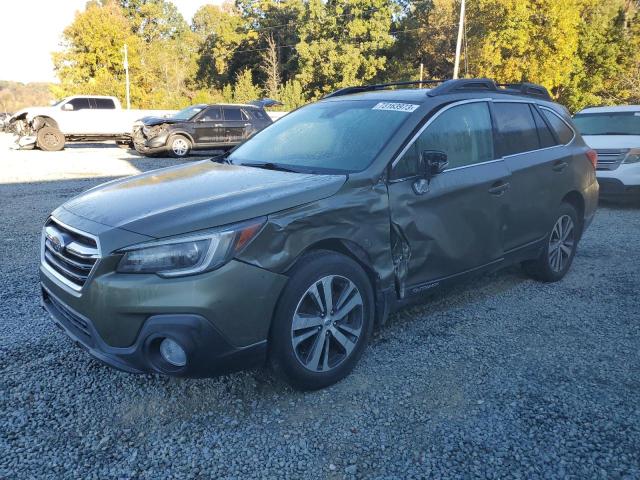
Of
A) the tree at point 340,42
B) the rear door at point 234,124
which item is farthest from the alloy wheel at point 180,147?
the tree at point 340,42

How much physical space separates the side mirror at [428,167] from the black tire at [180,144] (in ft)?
41.6

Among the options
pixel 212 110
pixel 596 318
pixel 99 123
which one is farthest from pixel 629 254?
pixel 99 123

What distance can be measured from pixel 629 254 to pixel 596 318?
7.58 feet

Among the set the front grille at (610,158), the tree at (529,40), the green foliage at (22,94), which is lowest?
the front grille at (610,158)

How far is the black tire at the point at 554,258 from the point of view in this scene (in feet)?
14.8

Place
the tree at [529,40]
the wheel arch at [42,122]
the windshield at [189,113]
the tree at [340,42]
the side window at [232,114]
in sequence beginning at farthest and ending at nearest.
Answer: the tree at [340,42] → the tree at [529,40] → the wheel arch at [42,122] → the side window at [232,114] → the windshield at [189,113]

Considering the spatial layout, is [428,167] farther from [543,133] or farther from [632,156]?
[632,156]

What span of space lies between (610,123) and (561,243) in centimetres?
582

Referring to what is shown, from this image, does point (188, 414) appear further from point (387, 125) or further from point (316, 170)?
point (387, 125)

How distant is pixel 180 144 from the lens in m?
14.9

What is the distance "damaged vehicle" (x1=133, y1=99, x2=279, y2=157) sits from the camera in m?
14.7

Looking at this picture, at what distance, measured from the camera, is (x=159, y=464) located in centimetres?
231

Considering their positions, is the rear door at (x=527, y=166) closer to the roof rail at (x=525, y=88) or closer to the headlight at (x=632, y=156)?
the roof rail at (x=525, y=88)

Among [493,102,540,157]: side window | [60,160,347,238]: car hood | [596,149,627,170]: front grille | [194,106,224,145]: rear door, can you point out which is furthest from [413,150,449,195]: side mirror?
[194,106,224,145]: rear door
